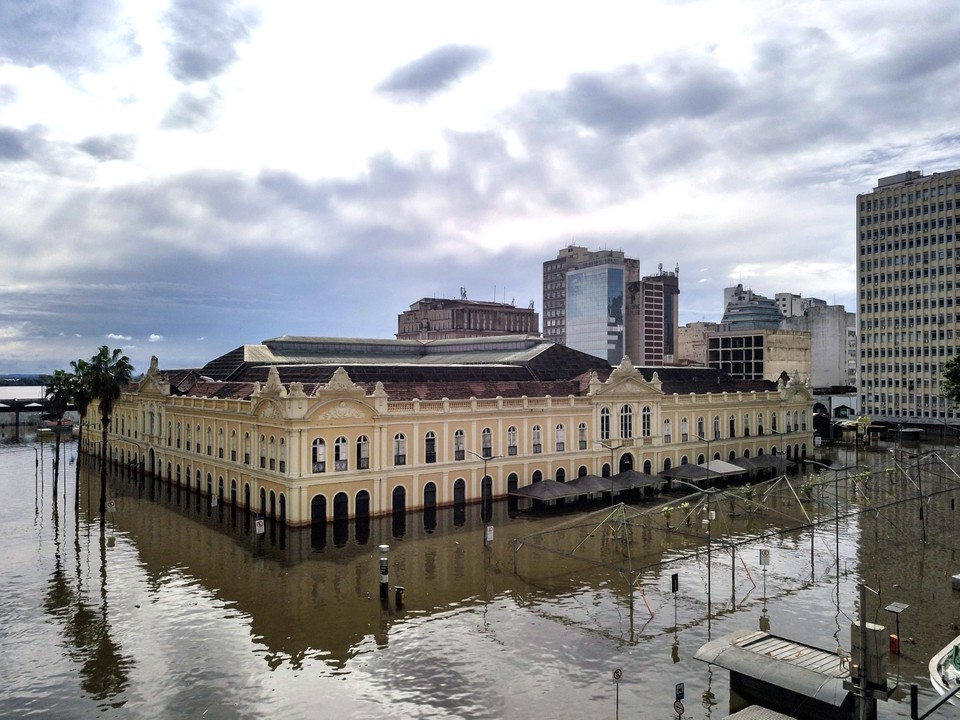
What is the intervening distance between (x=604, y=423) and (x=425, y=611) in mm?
40189

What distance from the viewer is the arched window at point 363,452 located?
59.0m

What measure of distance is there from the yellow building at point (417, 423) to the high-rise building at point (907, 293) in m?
48.1

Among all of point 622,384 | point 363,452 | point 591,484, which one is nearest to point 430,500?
point 363,452

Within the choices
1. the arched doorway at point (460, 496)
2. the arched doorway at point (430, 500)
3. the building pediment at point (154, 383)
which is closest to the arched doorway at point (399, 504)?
the arched doorway at point (430, 500)

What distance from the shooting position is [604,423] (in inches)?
2940

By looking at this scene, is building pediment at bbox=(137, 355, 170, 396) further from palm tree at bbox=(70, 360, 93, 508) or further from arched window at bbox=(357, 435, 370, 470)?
arched window at bbox=(357, 435, 370, 470)

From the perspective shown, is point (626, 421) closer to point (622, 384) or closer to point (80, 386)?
point (622, 384)

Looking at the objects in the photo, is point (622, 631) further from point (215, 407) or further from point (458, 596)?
point (215, 407)

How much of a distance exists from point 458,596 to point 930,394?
12282 cm

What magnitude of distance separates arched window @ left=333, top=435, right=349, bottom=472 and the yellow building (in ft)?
0.38

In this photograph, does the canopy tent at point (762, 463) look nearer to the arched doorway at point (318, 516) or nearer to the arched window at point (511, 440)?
the arched window at point (511, 440)

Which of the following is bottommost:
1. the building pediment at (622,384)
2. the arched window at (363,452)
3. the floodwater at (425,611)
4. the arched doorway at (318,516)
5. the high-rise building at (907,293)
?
the floodwater at (425,611)

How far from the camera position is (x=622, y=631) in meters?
35.4

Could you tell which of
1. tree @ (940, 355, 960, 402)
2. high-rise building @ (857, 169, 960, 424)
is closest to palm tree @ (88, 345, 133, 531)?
tree @ (940, 355, 960, 402)
